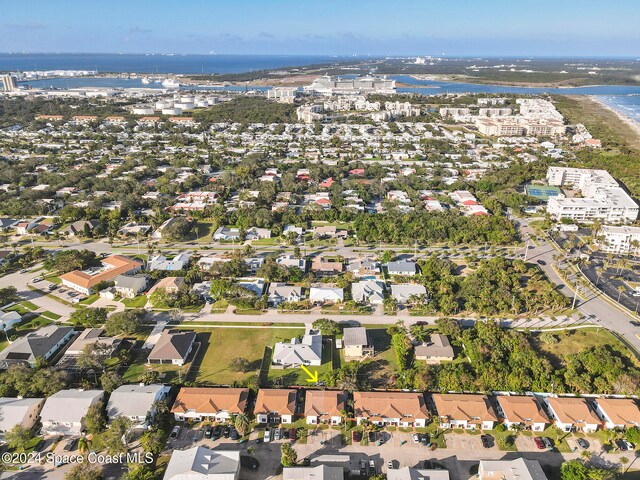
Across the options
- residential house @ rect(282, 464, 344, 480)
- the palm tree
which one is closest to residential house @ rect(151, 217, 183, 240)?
the palm tree

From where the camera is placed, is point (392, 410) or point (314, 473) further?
point (392, 410)

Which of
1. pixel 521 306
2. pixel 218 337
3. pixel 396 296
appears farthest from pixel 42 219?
pixel 521 306

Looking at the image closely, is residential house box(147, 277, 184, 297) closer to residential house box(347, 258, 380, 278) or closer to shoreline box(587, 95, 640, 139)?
residential house box(347, 258, 380, 278)

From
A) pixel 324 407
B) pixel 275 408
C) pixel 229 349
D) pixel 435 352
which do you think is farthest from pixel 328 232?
pixel 275 408

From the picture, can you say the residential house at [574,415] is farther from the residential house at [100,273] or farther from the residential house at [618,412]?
the residential house at [100,273]

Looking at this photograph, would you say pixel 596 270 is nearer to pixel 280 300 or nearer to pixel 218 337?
pixel 280 300

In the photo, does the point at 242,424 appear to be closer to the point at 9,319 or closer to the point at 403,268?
the point at 9,319
